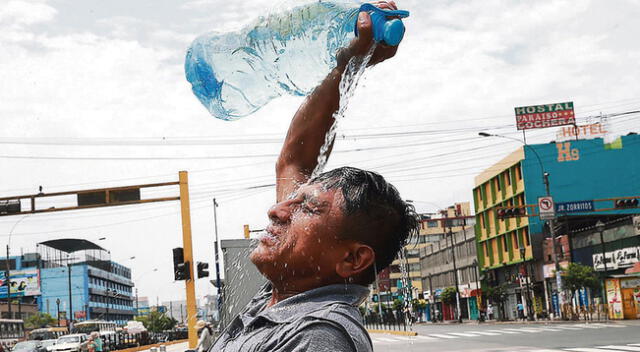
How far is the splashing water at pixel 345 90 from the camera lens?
85.2 inches

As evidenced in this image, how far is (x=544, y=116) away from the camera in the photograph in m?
62.1

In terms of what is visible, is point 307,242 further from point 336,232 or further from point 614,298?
point 614,298

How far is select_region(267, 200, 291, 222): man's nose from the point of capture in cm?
181

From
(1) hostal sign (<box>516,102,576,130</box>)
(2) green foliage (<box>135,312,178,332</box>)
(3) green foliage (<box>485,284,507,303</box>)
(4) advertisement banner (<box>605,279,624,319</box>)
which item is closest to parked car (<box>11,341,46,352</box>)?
(4) advertisement banner (<box>605,279,624,319</box>)

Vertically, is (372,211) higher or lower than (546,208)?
lower

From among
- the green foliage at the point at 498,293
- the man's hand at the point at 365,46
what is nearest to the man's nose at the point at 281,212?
the man's hand at the point at 365,46

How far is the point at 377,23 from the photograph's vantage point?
2.10 meters

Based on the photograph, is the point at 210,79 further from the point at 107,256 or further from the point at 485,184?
the point at 107,256

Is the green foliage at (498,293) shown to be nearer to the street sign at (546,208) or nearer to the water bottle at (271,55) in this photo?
the street sign at (546,208)

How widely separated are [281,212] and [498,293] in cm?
6137

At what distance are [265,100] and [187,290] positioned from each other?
15.1 metres

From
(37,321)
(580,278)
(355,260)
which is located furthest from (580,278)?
(37,321)

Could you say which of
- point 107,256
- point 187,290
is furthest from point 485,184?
point 107,256

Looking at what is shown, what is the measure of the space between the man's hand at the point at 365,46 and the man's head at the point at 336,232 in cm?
49
